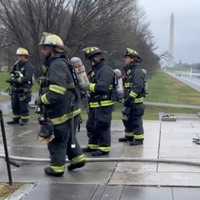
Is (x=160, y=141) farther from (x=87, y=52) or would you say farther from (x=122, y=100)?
Answer: (x=87, y=52)

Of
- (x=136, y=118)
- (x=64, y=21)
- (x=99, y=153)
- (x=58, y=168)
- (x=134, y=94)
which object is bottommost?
(x=99, y=153)

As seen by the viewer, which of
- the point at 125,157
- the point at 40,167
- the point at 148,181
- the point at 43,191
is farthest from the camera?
the point at 125,157

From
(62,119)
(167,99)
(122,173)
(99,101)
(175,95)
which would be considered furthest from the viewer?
(175,95)

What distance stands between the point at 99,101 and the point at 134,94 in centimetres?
106

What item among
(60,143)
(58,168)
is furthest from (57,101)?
(58,168)

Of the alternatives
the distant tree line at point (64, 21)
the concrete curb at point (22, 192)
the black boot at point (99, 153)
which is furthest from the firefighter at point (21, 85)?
the distant tree line at point (64, 21)

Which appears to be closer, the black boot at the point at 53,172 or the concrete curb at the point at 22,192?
the concrete curb at the point at 22,192

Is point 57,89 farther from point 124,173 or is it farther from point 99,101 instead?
point 99,101

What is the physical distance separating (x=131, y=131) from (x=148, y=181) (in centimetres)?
343

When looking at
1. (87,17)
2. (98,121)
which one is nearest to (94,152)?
(98,121)

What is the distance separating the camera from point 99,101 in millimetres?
9539

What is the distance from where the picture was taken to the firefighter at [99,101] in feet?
30.6

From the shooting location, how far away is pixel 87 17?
29312mm

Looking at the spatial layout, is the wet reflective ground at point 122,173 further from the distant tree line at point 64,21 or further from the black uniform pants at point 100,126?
the distant tree line at point 64,21
